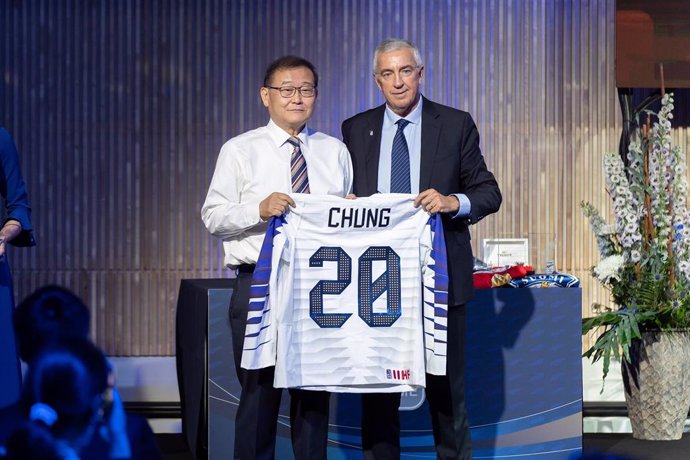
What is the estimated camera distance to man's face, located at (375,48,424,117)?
3398 mm

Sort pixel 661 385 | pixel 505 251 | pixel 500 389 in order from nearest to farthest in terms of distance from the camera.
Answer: pixel 500 389 < pixel 661 385 < pixel 505 251

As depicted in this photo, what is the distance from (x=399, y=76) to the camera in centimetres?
343

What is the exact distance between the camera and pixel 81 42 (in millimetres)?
6809

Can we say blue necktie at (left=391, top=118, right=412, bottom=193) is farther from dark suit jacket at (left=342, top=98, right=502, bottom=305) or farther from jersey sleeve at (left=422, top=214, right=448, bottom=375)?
jersey sleeve at (left=422, top=214, right=448, bottom=375)

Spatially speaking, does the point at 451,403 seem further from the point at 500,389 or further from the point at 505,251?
the point at 505,251

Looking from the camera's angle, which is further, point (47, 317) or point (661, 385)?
point (661, 385)

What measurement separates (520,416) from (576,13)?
3372 mm

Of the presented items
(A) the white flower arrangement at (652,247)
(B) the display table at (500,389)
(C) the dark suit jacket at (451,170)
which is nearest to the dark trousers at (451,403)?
(C) the dark suit jacket at (451,170)

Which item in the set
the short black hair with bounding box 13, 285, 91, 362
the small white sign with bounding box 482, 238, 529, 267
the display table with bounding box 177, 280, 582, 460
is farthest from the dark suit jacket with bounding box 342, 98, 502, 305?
the small white sign with bounding box 482, 238, 529, 267

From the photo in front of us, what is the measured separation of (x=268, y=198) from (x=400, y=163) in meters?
0.53

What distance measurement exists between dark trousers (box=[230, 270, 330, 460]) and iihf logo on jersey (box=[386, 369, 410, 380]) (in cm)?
20

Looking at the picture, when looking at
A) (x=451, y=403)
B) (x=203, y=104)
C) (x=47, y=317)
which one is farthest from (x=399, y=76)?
(x=203, y=104)

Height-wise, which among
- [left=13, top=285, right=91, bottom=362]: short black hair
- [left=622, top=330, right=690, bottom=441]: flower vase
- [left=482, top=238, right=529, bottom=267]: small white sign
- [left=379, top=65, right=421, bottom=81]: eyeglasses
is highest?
[left=379, top=65, right=421, bottom=81]: eyeglasses

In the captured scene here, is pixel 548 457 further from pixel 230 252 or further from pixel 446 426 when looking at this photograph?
pixel 230 252
